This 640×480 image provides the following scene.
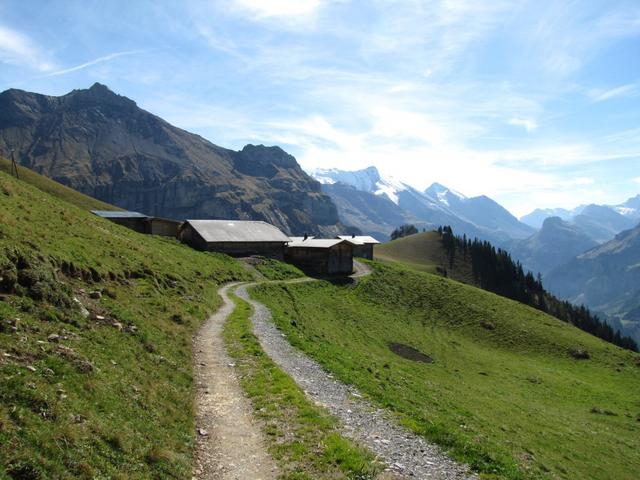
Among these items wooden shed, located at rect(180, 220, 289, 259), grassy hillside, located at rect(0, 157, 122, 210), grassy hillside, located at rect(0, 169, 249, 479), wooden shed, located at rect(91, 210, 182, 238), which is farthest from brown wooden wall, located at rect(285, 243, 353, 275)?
grassy hillside, located at rect(0, 157, 122, 210)

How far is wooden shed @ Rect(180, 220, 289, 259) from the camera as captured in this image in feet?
249

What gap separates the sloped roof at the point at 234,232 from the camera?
76.7 m

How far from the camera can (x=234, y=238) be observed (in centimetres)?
7838

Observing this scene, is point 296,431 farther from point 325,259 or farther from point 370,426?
point 325,259

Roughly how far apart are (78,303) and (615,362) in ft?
234

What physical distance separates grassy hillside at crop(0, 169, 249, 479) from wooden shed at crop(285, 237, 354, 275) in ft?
170

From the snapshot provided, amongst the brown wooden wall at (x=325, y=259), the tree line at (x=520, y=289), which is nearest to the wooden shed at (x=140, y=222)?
the brown wooden wall at (x=325, y=259)

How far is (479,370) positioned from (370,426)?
37015 millimetres

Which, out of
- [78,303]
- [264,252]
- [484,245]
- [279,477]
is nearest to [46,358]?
[78,303]

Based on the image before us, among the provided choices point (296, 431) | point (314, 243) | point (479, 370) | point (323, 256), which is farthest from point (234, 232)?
point (296, 431)

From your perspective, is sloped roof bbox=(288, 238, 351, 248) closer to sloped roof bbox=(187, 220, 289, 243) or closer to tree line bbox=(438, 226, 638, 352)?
sloped roof bbox=(187, 220, 289, 243)

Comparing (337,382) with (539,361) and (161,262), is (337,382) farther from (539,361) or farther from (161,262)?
(539,361)

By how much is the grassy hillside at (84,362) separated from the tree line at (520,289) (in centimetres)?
16062

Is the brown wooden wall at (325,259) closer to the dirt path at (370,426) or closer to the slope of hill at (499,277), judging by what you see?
the dirt path at (370,426)
